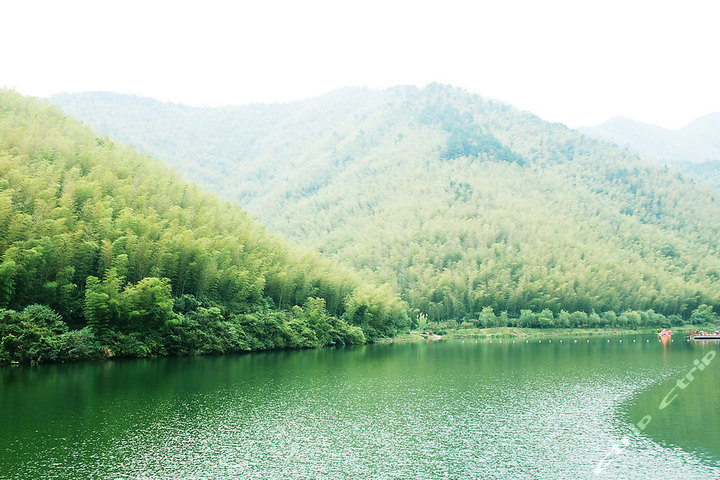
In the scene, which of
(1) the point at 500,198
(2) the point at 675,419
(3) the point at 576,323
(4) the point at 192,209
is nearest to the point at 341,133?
(1) the point at 500,198

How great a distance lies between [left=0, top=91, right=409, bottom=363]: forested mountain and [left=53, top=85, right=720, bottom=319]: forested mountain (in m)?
25.1

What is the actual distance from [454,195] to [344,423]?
273ft

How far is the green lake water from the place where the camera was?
500 inches

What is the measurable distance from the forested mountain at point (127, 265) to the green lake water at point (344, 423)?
268 centimetres

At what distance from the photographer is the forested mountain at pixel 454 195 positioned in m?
69.8

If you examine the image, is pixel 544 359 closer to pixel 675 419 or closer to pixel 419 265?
pixel 675 419

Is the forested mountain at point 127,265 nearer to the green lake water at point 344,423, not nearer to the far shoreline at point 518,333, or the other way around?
the green lake water at point 344,423

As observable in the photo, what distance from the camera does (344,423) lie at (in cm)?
1669

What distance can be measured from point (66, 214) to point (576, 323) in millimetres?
55331

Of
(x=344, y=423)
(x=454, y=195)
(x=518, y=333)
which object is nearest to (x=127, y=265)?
(x=344, y=423)

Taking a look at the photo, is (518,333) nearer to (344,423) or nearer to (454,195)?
(454,195)

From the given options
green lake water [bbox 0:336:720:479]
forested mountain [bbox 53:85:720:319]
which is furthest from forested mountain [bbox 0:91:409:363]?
forested mountain [bbox 53:85:720:319]

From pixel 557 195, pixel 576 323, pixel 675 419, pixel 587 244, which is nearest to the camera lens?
pixel 675 419

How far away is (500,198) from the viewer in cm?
9744
